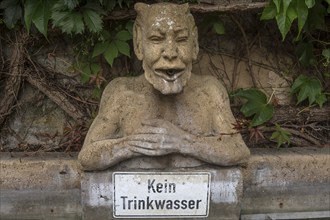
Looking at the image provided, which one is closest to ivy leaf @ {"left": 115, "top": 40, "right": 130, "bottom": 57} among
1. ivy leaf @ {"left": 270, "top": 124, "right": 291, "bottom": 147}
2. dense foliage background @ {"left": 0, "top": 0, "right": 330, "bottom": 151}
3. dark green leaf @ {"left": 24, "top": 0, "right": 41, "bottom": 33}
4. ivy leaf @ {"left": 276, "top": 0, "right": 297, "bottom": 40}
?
dense foliage background @ {"left": 0, "top": 0, "right": 330, "bottom": 151}

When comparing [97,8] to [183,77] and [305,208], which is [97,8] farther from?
[305,208]

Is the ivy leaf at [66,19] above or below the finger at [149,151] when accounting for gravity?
above

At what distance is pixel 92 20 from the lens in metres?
2.76

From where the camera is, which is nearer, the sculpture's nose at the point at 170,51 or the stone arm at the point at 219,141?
the sculpture's nose at the point at 170,51

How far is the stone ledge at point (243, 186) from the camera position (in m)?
2.78

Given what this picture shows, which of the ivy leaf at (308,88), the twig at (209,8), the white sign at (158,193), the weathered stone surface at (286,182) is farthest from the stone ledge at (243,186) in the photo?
the twig at (209,8)

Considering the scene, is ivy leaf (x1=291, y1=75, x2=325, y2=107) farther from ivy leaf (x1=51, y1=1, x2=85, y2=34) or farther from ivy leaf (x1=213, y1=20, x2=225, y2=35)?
ivy leaf (x1=51, y1=1, x2=85, y2=34)

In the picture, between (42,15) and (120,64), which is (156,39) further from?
(120,64)

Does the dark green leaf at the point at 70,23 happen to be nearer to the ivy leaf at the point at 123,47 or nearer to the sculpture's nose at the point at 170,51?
the ivy leaf at the point at 123,47

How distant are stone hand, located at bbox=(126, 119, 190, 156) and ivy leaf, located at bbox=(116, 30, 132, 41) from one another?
697mm

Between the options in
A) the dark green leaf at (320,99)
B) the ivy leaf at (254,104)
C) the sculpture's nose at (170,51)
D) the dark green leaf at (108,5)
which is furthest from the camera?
the dark green leaf at (320,99)

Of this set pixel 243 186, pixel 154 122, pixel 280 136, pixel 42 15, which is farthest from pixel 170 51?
pixel 280 136

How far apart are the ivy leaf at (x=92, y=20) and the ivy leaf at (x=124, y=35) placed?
23 centimetres

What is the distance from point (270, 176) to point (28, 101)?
4.93 feet
